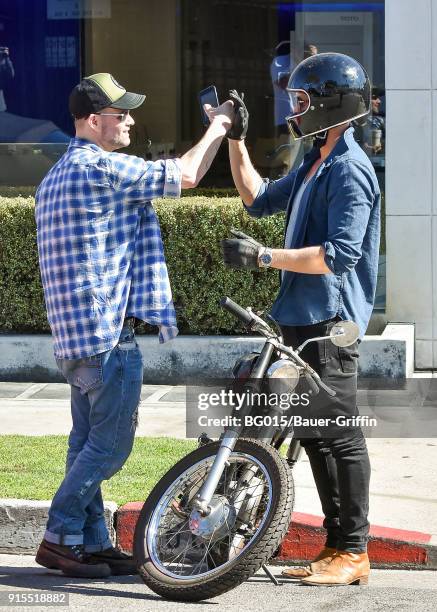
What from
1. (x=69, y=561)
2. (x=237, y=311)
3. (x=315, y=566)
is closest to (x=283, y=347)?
(x=237, y=311)

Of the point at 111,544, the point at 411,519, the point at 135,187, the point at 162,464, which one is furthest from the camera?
the point at 162,464

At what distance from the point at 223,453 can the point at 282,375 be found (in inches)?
14.4

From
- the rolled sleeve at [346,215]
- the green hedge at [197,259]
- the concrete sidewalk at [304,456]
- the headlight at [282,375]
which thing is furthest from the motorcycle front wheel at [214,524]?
the green hedge at [197,259]

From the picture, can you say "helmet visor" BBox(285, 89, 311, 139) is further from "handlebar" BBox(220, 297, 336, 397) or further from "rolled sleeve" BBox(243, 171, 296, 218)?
"handlebar" BBox(220, 297, 336, 397)

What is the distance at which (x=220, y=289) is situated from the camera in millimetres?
9133

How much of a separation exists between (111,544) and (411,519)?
1.42m

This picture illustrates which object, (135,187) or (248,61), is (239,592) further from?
(248,61)

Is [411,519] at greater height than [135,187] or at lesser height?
lesser

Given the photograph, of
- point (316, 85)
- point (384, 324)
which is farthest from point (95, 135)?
point (384, 324)

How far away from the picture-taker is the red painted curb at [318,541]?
526cm

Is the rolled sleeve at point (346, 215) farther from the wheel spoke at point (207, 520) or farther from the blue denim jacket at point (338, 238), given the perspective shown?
the wheel spoke at point (207, 520)

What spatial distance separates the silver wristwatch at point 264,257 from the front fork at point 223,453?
298mm

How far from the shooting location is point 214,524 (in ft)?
15.0

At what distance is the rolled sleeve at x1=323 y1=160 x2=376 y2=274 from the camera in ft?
15.1
